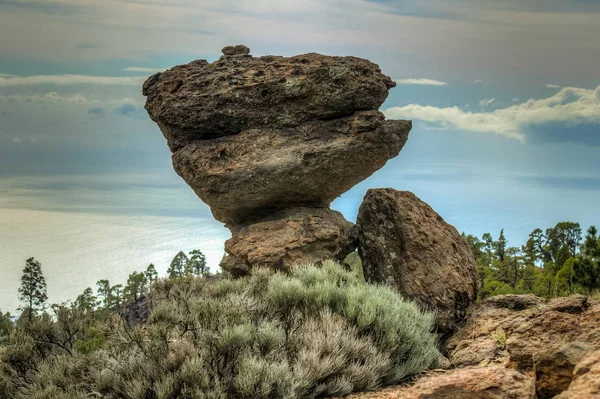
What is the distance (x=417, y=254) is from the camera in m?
13.3

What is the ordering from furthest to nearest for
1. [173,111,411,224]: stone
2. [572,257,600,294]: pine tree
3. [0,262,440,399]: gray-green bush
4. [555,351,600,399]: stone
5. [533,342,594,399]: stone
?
1. [572,257,600,294]: pine tree
2. [173,111,411,224]: stone
3. [0,262,440,399]: gray-green bush
4. [533,342,594,399]: stone
5. [555,351,600,399]: stone

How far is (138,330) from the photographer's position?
9508 mm

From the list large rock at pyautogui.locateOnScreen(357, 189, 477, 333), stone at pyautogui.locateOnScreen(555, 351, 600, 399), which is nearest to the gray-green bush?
large rock at pyautogui.locateOnScreen(357, 189, 477, 333)

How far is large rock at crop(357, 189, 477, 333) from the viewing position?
13047mm

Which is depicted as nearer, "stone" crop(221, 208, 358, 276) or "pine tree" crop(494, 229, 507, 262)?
"stone" crop(221, 208, 358, 276)

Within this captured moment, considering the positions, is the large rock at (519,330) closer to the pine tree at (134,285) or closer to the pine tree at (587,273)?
the pine tree at (587,273)

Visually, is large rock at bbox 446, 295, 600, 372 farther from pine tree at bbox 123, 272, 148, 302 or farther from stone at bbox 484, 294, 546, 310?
pine tree at bbox 123, 272, 148, 302

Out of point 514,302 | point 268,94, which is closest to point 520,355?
point 514,302

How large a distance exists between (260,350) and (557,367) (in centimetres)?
426

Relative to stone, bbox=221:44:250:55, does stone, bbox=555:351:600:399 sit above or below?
below

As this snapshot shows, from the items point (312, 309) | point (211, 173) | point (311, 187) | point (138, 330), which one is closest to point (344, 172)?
point (311, 187)

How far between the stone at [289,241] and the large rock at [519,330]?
11.1 feet

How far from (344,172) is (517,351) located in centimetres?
596

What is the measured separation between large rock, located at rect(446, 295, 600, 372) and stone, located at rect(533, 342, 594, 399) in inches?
94.2
